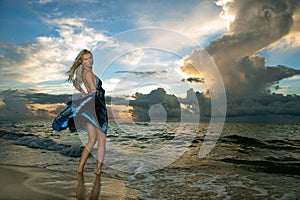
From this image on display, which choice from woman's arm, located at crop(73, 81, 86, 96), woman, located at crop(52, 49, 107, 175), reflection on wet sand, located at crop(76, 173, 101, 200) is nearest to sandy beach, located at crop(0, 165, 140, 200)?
reflection on wet sand, located at crop(76, 173, 101, 200)

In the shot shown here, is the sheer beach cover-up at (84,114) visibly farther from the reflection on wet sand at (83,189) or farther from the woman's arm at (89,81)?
the reflection on wet sand at (83,189)

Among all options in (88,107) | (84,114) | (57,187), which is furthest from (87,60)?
(57,187)

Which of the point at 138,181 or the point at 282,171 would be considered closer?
the point at 138,181

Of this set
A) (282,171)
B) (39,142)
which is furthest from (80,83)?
(39,142)

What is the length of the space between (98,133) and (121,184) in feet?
3.43

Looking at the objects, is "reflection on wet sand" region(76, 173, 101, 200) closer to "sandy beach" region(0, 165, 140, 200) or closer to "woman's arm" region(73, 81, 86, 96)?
"sandy beach" region(0, 165, 140, 200)

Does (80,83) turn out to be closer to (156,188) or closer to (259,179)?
(156,188)

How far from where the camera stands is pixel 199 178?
4699 millimetres

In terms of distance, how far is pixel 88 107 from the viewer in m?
4.42

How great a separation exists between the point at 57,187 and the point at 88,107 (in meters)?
1.45

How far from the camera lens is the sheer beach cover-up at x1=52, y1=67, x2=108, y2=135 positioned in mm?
4406

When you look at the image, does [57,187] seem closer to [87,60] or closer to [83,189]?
[83,189]

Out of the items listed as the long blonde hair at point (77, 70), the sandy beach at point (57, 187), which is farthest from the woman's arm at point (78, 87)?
the sandy beach at point (57, 187)

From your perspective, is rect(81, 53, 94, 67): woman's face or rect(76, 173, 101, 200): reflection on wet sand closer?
rect(76, 173, 101, 200): reflection on wet sand
